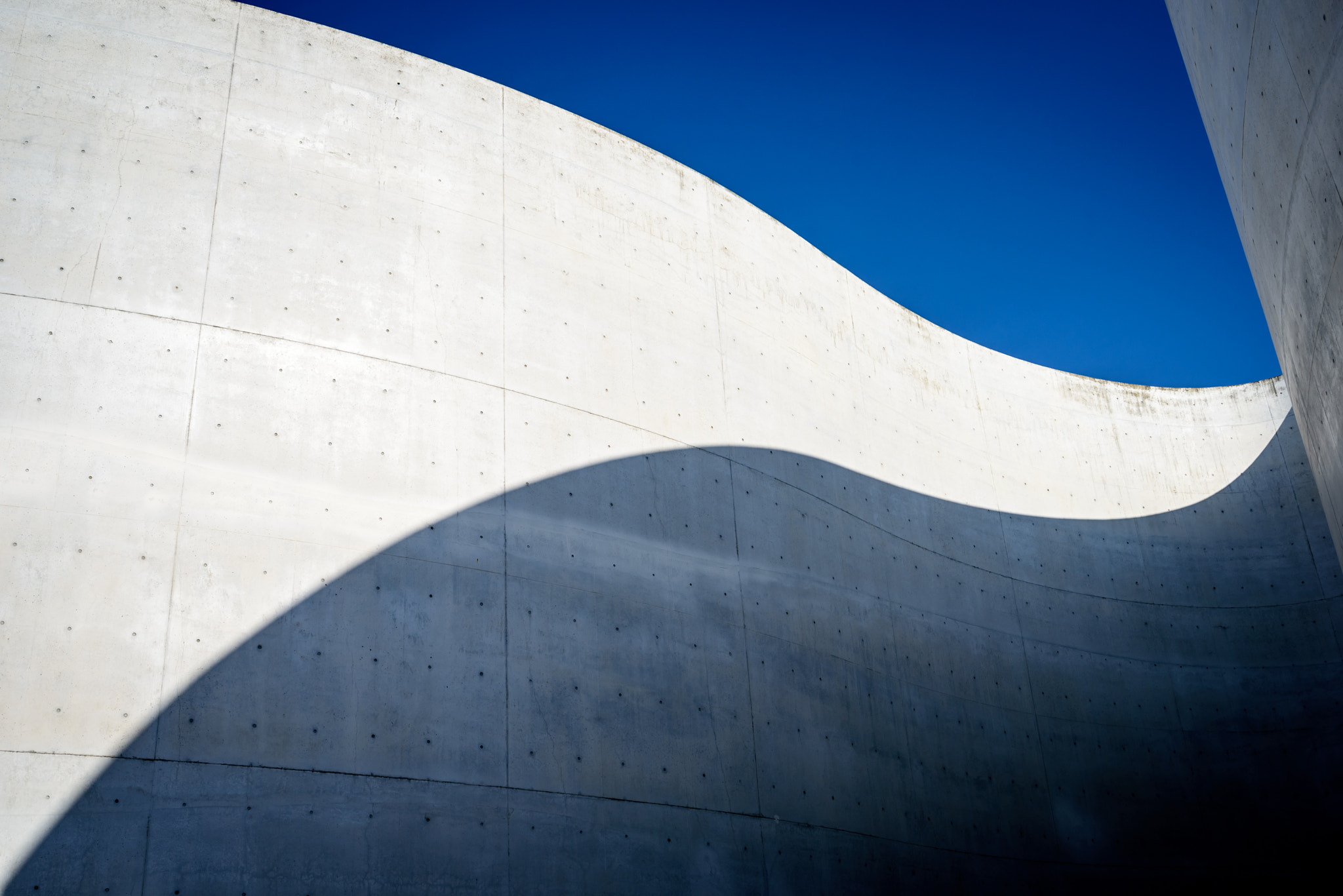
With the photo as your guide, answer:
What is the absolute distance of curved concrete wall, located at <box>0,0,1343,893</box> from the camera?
6.81 m

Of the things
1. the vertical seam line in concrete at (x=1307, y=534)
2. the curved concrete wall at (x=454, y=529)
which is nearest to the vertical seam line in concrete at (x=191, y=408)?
the curved concrete wall at (x=454, y=529)

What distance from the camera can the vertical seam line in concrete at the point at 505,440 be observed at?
7.48 meters

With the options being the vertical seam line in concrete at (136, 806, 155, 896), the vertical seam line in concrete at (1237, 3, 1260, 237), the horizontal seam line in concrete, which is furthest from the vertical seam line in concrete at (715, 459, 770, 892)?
the vertical seam line in concrete at (1237, 3, 1260, 237)

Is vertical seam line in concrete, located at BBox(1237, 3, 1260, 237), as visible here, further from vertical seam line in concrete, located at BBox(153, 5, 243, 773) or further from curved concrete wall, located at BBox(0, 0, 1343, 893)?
vertical seam line in concrete, located at BBox(153, 5, 243, 773)

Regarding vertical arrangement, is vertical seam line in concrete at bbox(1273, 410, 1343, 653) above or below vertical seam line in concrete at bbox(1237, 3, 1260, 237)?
below

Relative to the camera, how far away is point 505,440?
8641 mm

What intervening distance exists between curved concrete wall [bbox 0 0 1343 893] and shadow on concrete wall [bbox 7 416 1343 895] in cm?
4

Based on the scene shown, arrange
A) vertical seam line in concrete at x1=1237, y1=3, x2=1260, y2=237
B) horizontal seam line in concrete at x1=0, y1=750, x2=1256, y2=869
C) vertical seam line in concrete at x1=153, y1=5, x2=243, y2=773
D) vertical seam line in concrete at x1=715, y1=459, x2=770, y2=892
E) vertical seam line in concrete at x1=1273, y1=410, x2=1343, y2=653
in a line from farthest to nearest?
1. vertical seam line in concrete at x1=1273, y1=410, x2=1343, y2=653
2. vertical seam line in concrete at x1=715, y1=459, x2=770, y2=892
3. vertical seam line in concrete at x1=153, y1=5, x2=243, y2=773
4. horizontal seam line in concrete at x1=0, y1=750, x2=1256, y2=869
5. vertical seam line in concrete at x1=1237, y1=3, x2=1260, y2=237

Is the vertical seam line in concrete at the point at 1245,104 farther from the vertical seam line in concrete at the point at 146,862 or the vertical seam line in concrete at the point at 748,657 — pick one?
the vertical seam line in concrete at the point at 146,862

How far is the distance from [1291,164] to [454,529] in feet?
18.5

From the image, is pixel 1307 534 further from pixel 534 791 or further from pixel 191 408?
pixel 191 408

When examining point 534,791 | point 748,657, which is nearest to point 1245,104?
point 748,657

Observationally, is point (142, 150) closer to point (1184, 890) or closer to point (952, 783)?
point (952, 783)

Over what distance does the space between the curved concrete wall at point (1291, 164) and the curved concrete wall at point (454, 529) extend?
4.56 metres
